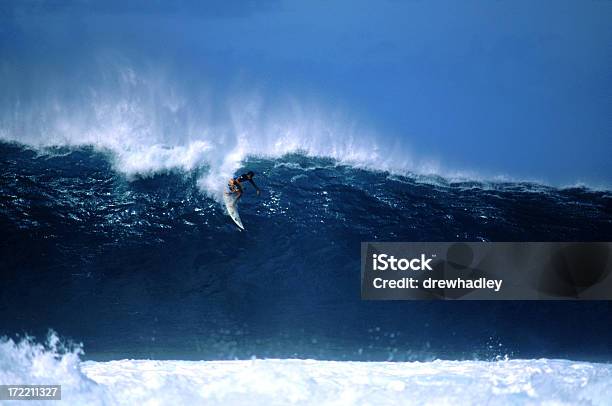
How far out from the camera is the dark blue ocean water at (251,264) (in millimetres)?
5781

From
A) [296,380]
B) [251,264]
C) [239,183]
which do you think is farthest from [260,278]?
[296,380]

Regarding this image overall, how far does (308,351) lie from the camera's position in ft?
19.2

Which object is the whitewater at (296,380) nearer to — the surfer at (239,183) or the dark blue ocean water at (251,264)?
the dark blue ocean water at (251,264)

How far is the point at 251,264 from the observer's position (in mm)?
5977

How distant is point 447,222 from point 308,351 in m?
1.89

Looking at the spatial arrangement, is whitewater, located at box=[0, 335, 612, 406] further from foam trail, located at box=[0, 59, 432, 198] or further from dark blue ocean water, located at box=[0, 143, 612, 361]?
foam trail, located at box=[0, 59, 432, 198]

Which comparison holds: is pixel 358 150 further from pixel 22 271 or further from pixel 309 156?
pixel 22 271

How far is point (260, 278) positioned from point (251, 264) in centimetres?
17

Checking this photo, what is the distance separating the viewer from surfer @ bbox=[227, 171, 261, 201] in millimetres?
5930

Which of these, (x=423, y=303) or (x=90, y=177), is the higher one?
(x=90, y=177)

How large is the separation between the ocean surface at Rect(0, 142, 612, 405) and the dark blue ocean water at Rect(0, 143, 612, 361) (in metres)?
0.01

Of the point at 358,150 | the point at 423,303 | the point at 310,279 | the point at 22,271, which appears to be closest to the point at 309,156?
the point at 358,150

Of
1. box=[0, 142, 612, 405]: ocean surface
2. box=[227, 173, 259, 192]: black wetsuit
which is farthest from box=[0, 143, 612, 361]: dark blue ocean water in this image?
box=[227, 173, 259, 192]: black wetsuit

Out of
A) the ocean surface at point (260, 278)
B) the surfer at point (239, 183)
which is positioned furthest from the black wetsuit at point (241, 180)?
the ocean surface at point (260, 278)
